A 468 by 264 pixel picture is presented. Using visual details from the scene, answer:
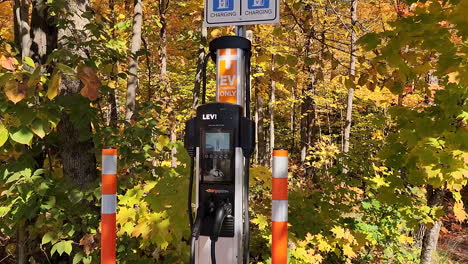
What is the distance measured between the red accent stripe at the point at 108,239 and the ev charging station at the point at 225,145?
1.71 feet

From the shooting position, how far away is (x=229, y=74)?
2564 mm

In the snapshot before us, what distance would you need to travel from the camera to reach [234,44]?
2.54 meters


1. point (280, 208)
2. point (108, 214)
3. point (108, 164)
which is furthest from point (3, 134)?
point (280, 208)

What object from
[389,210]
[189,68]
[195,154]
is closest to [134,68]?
[195,154]

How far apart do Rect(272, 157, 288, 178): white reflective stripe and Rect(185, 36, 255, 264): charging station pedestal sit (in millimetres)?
183

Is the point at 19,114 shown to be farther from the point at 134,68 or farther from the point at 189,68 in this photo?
the point at 189,68

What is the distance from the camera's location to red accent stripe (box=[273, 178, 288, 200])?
238 cm

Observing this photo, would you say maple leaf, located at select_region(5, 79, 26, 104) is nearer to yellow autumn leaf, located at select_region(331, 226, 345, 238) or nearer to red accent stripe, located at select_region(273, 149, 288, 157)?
red accent stripe, located at select_region(273, 149, 288, 157)

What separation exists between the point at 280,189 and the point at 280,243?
1.13 ft

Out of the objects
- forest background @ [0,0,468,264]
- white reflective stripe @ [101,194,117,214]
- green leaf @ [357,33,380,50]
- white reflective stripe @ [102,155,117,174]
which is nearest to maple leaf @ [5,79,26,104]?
forest background @ [0,0,468,264]

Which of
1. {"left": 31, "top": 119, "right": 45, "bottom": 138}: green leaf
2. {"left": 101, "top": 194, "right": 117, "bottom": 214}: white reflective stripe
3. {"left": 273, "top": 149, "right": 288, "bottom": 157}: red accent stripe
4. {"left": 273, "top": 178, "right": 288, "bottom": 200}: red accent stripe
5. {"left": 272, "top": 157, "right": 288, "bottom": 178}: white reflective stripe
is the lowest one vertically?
{"left": 101, "top": 194, "right": 117, "bottom": 214}: white reflective stripe

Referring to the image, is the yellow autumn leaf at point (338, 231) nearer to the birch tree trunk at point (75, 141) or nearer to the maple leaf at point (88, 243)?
the maple leaf at point (88, 243)

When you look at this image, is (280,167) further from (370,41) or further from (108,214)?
(370,41)

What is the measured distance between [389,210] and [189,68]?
10296 mm
